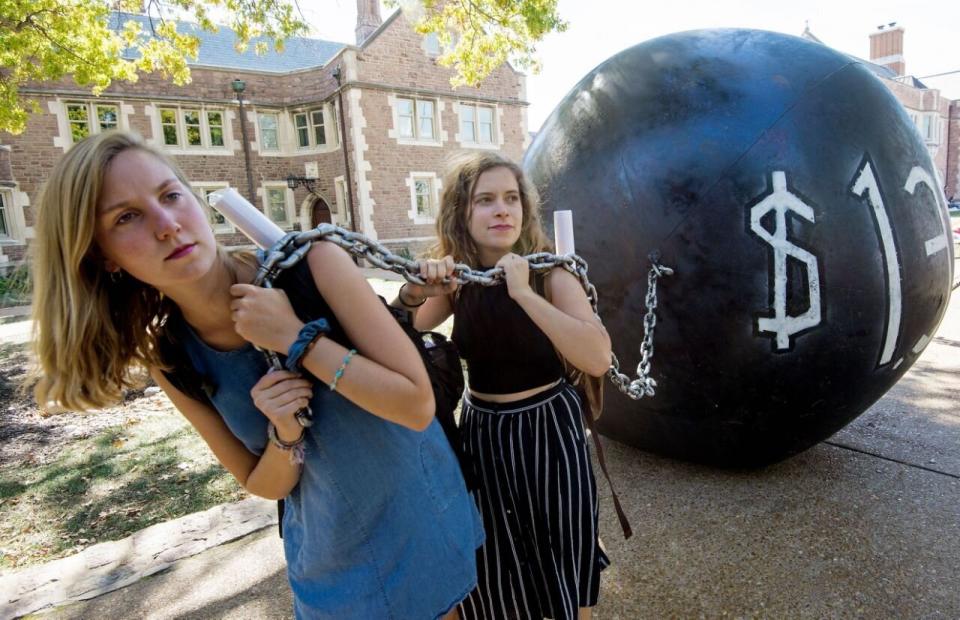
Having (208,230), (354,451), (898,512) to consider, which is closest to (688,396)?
(898,512)

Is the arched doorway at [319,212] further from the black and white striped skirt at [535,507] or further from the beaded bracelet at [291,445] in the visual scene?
the beaded bracelet at [291,445]

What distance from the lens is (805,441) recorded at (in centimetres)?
311

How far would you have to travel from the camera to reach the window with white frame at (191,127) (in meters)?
22.1

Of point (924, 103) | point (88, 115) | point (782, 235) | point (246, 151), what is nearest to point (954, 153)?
point (924, 103)

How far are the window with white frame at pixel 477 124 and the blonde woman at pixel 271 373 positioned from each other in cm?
2462

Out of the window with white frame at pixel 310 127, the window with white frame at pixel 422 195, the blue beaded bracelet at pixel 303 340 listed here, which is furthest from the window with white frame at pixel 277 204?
the blue beaded bracelet at pixel 303 340

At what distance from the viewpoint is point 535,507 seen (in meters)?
2.08

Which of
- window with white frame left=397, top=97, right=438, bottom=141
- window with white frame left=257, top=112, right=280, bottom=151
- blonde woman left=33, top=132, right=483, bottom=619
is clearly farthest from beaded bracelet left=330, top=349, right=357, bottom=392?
window with white frame left=257, top=112, right=280, bottom=151

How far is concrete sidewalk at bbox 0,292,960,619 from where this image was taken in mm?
2521

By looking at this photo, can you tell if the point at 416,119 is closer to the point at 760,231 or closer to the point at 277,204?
the point at 277,204

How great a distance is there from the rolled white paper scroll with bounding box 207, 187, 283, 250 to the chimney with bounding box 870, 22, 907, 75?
54931mm

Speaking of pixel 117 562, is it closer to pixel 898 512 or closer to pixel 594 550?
pixel 594 550

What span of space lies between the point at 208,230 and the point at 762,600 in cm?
265

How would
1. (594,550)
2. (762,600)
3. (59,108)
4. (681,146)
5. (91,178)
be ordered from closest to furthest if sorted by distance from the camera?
(91,178) → (594,550) → (762,600) → (681,146) → (59,108)
